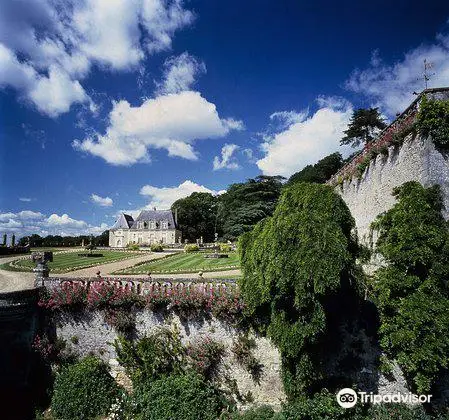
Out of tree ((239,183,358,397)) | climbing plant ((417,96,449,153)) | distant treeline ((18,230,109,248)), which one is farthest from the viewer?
distant treeline ((18,230,109,248))

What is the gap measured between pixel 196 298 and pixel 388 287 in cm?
637

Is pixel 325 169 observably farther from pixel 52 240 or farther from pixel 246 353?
pixel 52 240

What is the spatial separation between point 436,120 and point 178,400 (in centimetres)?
1223

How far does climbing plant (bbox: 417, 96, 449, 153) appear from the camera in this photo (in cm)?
1013

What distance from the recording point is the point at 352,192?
16359mm

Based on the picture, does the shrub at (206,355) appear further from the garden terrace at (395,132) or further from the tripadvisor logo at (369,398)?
the garden terrace at (395,132)

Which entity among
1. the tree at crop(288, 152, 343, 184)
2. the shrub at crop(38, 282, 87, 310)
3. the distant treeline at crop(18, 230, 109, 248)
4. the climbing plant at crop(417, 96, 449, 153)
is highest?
the tree at crop(288, 152, 343, 184)

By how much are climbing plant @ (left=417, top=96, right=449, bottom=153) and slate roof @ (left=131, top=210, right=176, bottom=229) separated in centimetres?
6055

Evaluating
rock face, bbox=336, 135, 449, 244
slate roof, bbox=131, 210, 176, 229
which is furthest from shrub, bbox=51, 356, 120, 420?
slate roof, bbox=131, 210, 176, 229

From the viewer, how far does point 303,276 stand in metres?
9.11

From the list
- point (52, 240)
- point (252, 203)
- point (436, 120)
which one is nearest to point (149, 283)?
point (436, 120)

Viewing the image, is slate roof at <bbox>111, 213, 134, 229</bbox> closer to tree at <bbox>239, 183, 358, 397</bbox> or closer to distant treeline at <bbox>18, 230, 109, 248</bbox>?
distant treeline at <bbox>18, 230, 109, 248</bbox>

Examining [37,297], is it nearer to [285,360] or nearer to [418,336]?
[285,360]

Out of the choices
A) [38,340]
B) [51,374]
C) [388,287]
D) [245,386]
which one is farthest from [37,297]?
[388,287]
